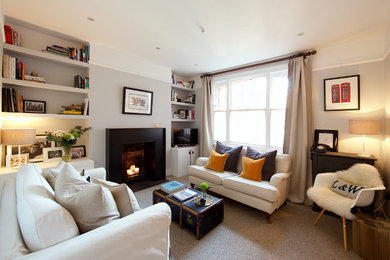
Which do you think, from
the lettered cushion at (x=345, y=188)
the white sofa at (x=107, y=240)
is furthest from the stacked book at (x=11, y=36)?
the lettered cushion at (x=345, y=188)

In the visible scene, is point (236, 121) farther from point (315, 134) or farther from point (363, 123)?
point (363, 123)

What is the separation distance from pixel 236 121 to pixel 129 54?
2705 mm

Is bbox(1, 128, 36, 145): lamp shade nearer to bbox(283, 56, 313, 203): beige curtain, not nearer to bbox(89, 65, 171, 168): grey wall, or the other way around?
bbox(89, 65, 171, 168): grey wall

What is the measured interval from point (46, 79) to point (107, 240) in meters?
2.85

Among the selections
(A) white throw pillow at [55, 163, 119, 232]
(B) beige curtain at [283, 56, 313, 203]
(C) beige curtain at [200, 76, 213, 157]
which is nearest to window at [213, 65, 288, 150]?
(C) beige curtain at [200, 76, 213, 157]

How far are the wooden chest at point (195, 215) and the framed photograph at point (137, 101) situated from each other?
1.89 metres

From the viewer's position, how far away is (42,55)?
230 centimetres

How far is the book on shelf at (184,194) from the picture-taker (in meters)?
2.08

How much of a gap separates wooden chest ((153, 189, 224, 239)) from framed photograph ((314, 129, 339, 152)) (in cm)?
202

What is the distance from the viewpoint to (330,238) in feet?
6.14

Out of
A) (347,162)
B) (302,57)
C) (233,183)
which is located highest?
(302,57)

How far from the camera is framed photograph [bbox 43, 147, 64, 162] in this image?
2428 millimetres

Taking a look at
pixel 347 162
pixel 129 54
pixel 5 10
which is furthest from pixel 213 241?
pixel 5 10

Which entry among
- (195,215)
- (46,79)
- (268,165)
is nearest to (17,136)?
(46,79)
